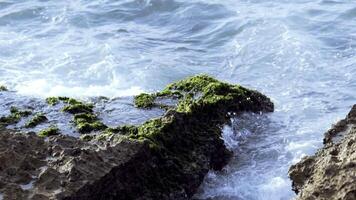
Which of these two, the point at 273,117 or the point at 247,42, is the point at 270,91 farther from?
the point at 247,42

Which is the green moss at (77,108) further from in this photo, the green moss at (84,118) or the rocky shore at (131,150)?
the green moss at (84,118)

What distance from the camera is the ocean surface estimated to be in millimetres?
8562

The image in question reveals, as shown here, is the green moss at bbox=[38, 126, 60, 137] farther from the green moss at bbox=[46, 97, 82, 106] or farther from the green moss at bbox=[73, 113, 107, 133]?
the green moss at bbox=[46, 97, 82, 106]

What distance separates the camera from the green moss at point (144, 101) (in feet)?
28.3

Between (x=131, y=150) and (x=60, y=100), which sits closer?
(x=131, y=150)

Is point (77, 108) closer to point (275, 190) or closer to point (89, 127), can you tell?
point (89, 127)

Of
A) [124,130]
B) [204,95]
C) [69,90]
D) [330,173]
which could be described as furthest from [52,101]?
[330,173]

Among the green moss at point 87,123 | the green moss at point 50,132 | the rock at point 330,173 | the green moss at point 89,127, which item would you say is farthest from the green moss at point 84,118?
the rock at point 330,173

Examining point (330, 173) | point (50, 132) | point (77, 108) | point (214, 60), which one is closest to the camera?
point (330, 173)

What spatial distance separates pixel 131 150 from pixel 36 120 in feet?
6.23

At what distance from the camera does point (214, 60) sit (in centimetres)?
1350

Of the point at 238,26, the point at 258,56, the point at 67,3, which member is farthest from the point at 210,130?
the point at 67,3

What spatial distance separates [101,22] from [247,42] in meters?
4.48

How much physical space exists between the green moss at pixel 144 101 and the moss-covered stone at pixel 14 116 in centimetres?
148
